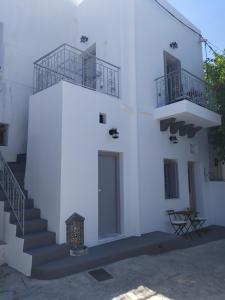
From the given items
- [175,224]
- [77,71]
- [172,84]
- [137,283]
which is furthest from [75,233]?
[172,84]

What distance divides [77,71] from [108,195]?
4.87 metres

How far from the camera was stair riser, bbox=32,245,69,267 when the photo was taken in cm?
575

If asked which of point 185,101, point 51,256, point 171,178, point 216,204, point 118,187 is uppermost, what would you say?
point 185,101

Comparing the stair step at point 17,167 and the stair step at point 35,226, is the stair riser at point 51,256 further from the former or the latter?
the stair step at point 17,167

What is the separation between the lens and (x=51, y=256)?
600cm

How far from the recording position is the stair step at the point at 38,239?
20.2 ft

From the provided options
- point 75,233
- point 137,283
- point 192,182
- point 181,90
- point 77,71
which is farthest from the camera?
point 192,182

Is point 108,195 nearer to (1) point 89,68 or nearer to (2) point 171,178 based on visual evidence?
(2) point 171,178

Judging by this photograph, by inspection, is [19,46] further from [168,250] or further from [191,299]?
[191,299]

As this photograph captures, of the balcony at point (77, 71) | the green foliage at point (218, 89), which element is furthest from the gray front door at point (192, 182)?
the balcony at point (77, 71)

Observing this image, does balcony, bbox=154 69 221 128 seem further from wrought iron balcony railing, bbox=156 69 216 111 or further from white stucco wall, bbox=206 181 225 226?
white stucco wall, bbox=206 181 225 226

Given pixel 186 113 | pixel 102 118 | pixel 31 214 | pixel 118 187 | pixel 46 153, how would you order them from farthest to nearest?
pixel 186 113 → pixel 118 187 → pixel 102 118 → pixel 46 153 → pixel 31 214

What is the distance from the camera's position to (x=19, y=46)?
951 cm

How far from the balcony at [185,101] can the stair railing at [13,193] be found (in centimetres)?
461
